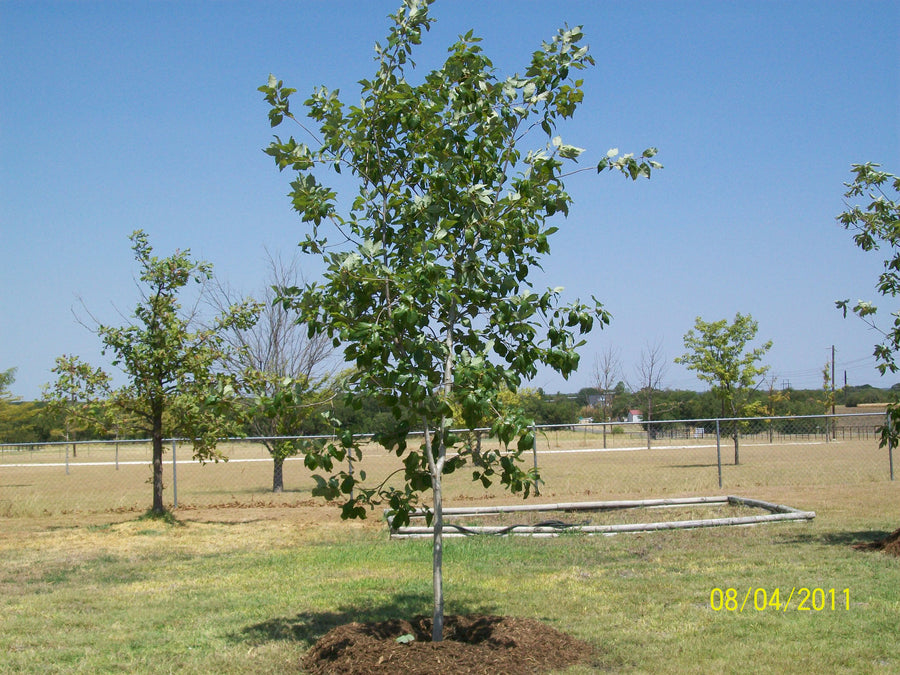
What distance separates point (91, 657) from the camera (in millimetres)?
5668

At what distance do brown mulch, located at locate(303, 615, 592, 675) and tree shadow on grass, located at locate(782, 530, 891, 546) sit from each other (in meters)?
5.14

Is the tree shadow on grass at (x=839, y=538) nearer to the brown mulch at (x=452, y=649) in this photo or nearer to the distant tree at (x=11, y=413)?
the brown mulch at (x=452, y=649)

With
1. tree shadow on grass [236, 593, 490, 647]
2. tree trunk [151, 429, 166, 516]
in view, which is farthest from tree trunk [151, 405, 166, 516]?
tree shadow on grass [236, 593, 490, 647]

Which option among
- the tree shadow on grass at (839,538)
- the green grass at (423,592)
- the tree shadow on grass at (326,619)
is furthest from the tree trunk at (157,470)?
the tree shadow on grass at (839,538)

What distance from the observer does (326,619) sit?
261 inches

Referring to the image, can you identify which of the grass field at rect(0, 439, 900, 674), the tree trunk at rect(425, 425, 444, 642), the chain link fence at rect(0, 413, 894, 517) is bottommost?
the chain link fence at rect(0, 413, 894, 517)

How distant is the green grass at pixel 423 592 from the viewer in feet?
18.0

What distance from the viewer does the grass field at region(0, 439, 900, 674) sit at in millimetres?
5531

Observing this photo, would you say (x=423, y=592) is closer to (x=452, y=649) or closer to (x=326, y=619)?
(x=326, y=619)

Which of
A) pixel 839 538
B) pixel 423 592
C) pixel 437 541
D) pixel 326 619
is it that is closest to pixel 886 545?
pixel 839 538

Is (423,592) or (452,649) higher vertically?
(452,649)

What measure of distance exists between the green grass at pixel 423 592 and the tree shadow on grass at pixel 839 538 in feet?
0.12

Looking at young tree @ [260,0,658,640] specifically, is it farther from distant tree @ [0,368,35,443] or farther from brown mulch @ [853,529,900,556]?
distant tree @ [0,368,35,443]

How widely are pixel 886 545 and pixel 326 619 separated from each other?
20.3 feet
